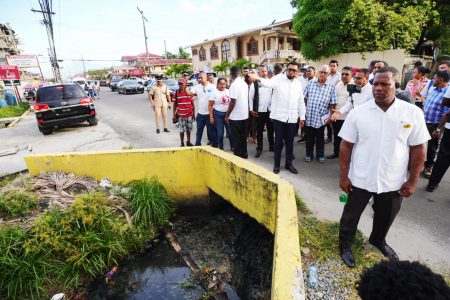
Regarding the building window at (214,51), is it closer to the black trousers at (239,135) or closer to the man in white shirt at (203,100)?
the man in white shirt at (203,100)

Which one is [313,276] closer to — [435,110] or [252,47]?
[435,110]

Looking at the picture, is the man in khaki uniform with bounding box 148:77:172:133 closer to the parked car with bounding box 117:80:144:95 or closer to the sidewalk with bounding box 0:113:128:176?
the sidewalk with bounding box 0:113:128:176

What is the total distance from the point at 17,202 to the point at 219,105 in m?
3.61

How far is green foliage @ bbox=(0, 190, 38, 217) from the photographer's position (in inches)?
138

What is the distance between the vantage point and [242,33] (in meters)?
29.1

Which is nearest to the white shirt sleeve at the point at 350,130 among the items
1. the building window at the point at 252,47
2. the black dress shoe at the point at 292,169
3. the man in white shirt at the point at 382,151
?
the man in white shirt at the point at 382,151

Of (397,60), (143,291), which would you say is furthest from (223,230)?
(397,60)

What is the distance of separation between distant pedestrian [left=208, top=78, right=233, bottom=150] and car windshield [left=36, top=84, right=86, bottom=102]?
19.5 ft

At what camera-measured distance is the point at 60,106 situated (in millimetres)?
8570

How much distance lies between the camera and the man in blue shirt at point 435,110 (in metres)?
4.11

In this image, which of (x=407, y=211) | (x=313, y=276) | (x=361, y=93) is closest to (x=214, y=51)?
(x=361, y=93)

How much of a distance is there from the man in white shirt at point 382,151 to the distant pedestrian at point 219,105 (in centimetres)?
330

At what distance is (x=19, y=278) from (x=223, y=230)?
2441 mm

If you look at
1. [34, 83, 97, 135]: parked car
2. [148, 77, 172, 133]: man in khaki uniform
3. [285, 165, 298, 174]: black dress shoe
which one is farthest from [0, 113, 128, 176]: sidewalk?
[285, 165, 298, 174]: black dress shoe
